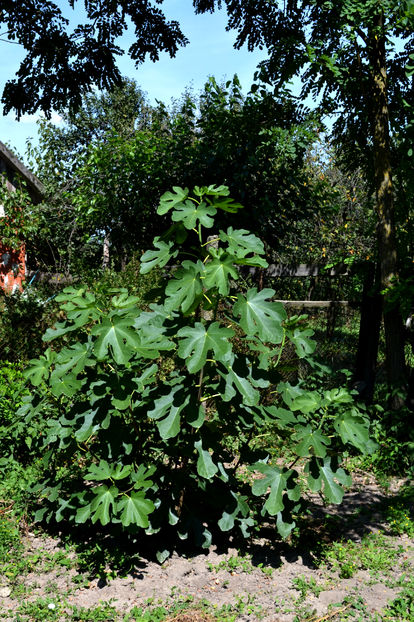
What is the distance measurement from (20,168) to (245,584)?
29.8 feet

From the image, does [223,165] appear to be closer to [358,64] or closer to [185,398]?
[358,64]

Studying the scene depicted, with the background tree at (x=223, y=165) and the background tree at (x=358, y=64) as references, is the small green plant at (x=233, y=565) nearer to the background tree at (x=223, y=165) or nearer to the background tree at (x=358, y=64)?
the background tree at (x=358, y=64)

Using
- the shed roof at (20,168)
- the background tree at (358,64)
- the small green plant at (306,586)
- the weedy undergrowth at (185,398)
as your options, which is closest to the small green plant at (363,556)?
the small green plant at (306,586)

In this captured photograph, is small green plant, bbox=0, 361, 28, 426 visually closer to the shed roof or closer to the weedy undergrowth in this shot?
the weedy undergrowth

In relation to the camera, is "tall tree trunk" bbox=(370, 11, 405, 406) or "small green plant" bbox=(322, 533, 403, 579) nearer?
"small green plant" bbox=(322, 533, 403, 579)

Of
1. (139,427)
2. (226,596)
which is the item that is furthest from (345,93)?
(226,596)

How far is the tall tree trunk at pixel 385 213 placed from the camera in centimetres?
577

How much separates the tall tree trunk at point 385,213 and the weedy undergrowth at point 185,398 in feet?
8.18

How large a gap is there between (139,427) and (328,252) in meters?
11.1

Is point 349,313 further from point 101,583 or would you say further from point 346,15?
point 101,583

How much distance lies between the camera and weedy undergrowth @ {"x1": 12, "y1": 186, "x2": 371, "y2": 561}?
2.92m

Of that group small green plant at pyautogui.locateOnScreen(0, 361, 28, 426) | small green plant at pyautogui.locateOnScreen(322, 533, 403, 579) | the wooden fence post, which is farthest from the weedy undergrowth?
the wooden fence post

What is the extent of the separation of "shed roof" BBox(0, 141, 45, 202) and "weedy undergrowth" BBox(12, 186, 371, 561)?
7443 millimetres

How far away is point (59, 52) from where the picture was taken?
554 centimetres
